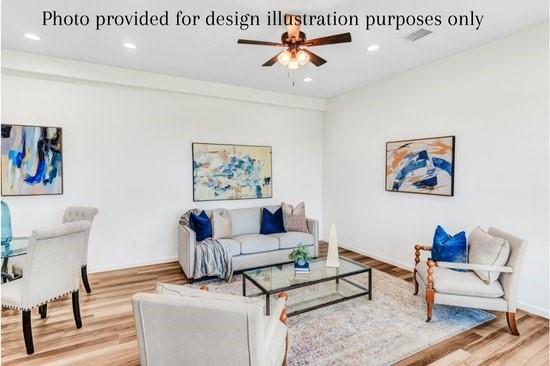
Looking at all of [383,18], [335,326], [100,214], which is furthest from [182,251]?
[383,18]

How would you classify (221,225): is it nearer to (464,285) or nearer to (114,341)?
(114,341)

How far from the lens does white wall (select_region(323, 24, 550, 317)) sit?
2.98 metres

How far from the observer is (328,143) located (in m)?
5.93

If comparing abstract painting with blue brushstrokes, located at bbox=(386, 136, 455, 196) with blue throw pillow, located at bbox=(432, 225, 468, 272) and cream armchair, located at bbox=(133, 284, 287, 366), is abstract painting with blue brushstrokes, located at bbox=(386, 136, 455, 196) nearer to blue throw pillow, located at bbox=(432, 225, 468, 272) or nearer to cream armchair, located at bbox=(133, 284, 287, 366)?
blue throw pillow, located at bbox=(432, 225, 468, 272)

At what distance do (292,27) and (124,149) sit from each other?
122 inches

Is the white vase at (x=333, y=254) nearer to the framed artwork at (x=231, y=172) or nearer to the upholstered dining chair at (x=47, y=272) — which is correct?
the framed artwork at (x=231, y=172)

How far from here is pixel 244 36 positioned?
3.20 m

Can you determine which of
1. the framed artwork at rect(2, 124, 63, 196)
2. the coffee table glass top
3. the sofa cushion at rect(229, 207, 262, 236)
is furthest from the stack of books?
the framed artwork at rect(2, 124, 63, 196)

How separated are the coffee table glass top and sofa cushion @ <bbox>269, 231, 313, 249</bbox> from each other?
0.83 m

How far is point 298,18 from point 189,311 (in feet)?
8.78

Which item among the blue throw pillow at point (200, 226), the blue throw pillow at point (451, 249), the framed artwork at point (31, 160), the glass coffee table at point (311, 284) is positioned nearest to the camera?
the glass coffee table at point (311, 284)

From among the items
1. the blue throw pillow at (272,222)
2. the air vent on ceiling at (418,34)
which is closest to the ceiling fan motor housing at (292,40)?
the air vent on ceiling at (418,34)

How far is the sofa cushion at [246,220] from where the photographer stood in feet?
15.2

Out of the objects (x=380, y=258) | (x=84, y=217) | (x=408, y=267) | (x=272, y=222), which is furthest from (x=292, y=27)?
(x=380, y=258)
